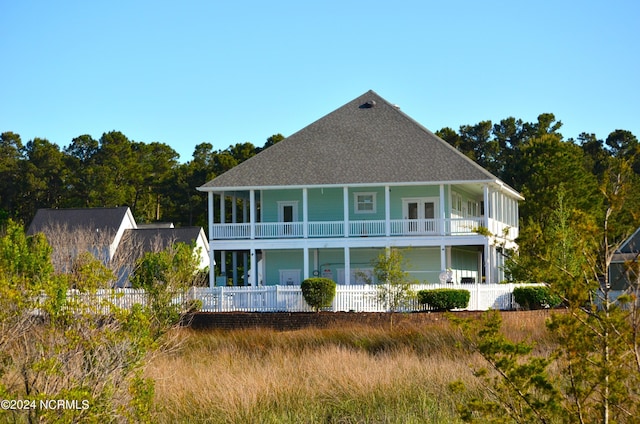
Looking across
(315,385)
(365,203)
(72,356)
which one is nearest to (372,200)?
(365,203)

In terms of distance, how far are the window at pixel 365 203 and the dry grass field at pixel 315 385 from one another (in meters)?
21.2

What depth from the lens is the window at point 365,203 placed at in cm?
4134

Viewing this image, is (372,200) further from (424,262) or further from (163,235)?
(163,235)

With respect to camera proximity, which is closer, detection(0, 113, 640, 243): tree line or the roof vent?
the roof vent

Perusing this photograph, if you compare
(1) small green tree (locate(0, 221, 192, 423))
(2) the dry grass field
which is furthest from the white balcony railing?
(1) small green tree (locate(0, 221, 192, 423))

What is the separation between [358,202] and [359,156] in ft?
6.63

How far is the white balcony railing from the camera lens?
38.3 metres

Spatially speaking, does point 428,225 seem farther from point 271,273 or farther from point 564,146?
point 564,146

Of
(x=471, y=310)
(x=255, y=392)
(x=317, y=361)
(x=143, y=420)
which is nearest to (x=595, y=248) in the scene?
(x=143, y=420)

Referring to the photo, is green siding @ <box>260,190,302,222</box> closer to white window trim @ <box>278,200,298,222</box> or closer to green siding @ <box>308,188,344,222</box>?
white window trim @ <box>278,200,298,222</box>

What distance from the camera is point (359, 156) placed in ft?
135

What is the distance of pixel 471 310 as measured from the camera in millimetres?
32500

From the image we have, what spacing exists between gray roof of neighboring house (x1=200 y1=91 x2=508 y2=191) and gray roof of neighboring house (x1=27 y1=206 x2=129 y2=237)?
17.0m

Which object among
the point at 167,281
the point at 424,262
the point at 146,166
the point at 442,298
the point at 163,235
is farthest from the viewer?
the point at 146,166
